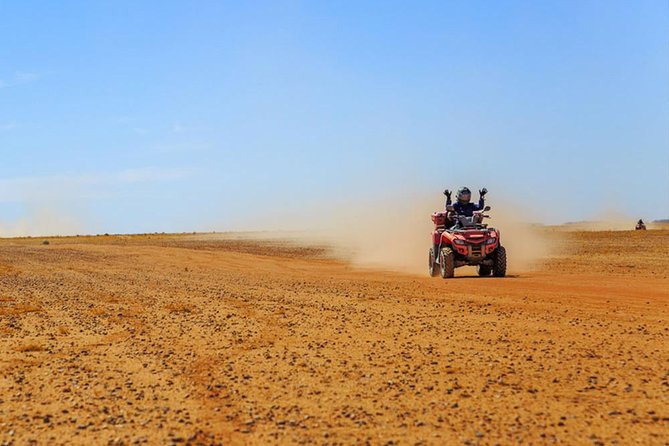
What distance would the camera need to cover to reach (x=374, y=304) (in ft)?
50.9

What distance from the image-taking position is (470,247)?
22.3 m

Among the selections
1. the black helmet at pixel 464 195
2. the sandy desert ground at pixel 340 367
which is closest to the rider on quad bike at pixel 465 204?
the black helmet at pixel 464 195

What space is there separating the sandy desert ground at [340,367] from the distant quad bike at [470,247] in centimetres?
410

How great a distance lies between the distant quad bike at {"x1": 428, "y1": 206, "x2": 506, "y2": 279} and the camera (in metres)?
22.3

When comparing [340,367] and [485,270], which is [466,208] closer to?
[485,270]

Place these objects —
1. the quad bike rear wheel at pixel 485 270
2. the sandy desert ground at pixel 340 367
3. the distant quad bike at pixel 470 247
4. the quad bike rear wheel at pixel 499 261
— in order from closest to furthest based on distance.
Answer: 1. the sandy desert ground at pixel 340 367
2. the distant quad bike at pixel 470 247
3. the quad bike rear wheel at pixel 499 261
4. the quad bike rear wheel at pixel 485 270

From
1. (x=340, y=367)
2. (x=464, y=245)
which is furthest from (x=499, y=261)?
(x=340, y=367)

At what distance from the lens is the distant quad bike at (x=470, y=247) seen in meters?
22.3

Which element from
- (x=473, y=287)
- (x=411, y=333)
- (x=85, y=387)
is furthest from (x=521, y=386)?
(x=473, y=287)

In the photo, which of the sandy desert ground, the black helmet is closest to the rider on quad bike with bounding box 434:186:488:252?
the black helmet

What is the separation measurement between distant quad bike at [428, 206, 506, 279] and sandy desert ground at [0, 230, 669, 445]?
4.10 m

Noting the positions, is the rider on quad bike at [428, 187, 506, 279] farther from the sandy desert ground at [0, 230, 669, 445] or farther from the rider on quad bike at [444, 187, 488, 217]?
the sandy desert ground at [0, 230, 669, 445]

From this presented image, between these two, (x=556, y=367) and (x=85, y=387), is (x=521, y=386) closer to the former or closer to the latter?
(x=556, y=367)

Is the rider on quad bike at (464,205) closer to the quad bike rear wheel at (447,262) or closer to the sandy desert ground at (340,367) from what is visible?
the quad bike rear wheel at (447,262)
